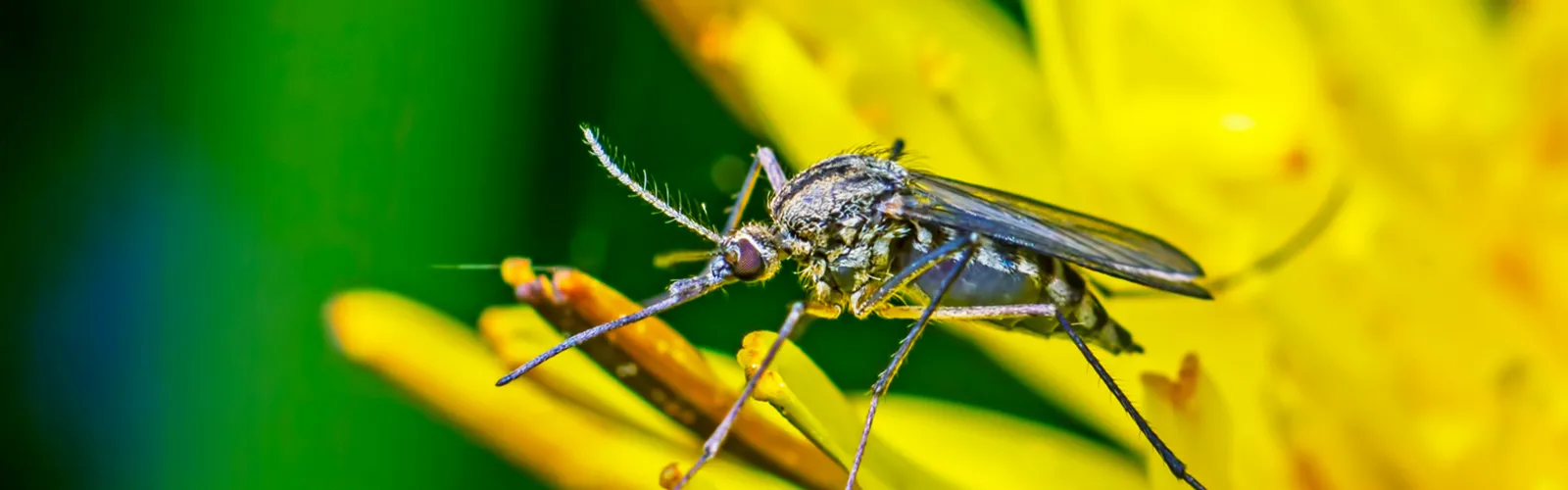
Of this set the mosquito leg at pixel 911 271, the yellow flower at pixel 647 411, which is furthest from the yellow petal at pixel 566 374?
the mosquito leg at pixel 911 271

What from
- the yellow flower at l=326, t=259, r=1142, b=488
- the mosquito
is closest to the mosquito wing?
the mosquito

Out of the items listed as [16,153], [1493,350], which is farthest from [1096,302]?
[16,153]

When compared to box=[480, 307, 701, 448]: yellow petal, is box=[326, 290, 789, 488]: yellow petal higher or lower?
lower

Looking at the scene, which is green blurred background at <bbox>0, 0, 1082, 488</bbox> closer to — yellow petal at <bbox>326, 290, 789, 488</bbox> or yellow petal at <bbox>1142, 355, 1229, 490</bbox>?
yellow petal at <bbox>326, 290, 789, 488</bbox>

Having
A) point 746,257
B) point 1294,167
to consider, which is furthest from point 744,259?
point 1294,167

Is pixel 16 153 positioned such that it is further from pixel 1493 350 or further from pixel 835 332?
pixel 1493 350
